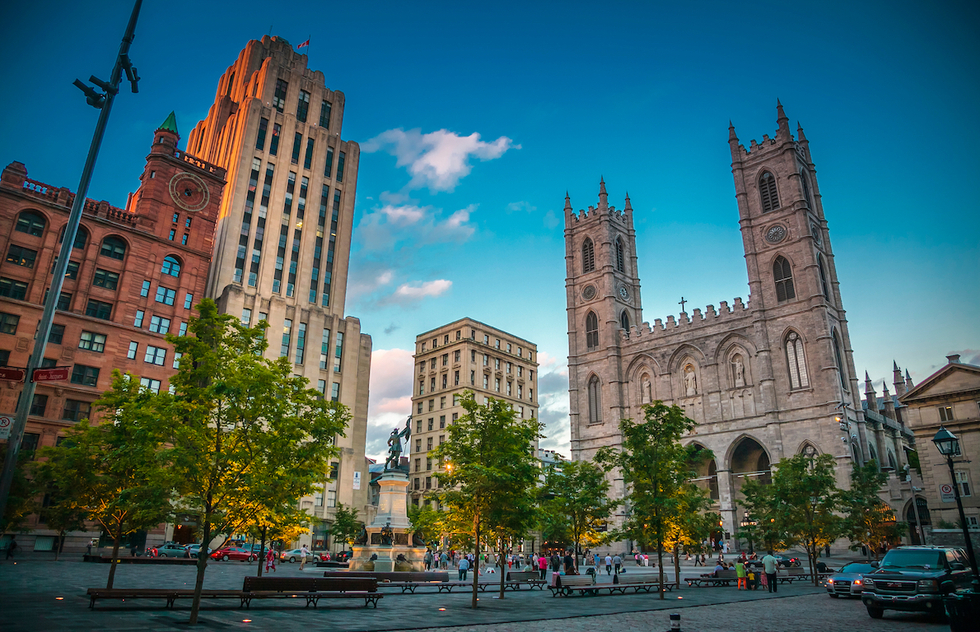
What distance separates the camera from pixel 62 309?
49.7 metres

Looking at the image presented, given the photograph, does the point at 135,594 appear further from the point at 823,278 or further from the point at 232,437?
the point at 823,278

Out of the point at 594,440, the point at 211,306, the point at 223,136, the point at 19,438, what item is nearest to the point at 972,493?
the point at 594,440

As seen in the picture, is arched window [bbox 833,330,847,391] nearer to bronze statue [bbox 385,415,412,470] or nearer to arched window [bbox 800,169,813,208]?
arched window [bbox 800,169,813,208]

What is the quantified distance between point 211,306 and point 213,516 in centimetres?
576

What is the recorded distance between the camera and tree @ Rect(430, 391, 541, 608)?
65.9ft

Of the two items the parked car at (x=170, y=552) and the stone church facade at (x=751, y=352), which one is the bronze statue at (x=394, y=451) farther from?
the stone church facade at (x=751, y=352)

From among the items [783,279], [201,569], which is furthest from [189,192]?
[783,279]

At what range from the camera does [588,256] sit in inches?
3130

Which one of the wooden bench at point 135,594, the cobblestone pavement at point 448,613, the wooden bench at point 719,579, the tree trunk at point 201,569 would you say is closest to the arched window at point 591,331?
the wooden bench at point 719,579

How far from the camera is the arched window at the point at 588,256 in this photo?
78.8 meters

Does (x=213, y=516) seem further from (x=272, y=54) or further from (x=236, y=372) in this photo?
(x=272, y=54)

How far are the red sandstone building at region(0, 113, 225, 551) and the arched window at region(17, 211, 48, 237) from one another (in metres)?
0.08

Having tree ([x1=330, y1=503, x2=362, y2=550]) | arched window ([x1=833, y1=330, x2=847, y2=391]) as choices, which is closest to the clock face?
tree ([x1=330, y1=503, x2=362, y2=550])

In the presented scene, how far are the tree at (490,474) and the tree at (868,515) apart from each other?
25.4 m
